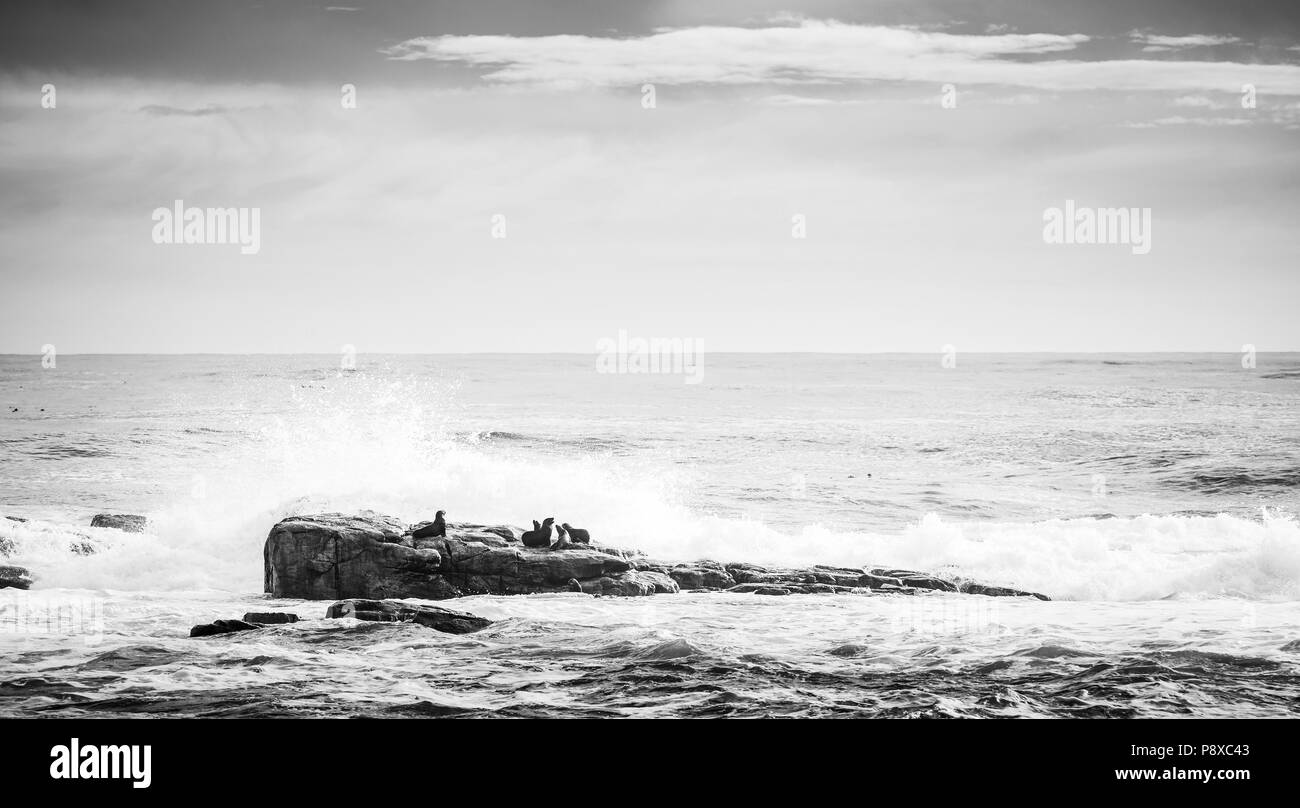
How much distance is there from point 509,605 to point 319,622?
2.72 m

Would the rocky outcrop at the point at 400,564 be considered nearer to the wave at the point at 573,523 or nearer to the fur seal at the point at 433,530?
the fur seal at the point at 433,530

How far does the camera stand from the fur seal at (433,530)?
1603 cm

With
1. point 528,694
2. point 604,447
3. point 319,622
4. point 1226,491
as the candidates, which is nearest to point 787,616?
point 528,694

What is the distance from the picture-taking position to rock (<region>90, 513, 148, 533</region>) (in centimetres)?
1994

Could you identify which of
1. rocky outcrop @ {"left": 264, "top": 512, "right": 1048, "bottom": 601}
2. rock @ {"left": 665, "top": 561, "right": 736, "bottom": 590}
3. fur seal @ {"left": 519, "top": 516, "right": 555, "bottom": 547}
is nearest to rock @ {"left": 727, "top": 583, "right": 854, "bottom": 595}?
rocky outcrop @ {"left": 264, "top": 512, "right": 1048, "bottom": 601}

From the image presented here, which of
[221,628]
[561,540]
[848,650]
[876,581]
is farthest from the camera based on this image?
[561,540]

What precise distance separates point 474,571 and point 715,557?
222 inches

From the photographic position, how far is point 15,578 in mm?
15773

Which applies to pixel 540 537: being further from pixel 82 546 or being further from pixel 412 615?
pixel 82 546

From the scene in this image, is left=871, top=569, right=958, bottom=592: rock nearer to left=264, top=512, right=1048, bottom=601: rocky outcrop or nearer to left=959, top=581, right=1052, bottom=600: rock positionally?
left=264, top=512, right=1048, bottom=601: rocky outcrop

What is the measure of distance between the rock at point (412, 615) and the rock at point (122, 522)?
8.83 m

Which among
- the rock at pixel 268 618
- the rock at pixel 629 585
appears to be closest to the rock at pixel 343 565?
the rock at pixel 268 618

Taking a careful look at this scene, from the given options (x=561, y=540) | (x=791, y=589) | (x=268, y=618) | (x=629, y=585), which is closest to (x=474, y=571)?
(x=561, y=540)
